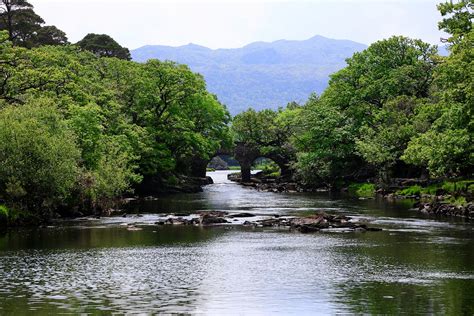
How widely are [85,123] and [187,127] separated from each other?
3721 cm

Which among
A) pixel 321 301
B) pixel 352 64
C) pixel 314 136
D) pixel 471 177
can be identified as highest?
pixel 352 64

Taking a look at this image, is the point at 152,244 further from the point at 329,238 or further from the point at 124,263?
the point at 329,238

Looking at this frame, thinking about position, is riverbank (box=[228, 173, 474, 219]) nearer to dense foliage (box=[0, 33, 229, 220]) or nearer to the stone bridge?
the stone bridge

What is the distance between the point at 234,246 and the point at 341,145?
67378 mm

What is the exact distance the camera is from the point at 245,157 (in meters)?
149

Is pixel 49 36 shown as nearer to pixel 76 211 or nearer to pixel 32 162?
pixel 76 211

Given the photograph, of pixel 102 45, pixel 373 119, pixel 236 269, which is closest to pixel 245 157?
pixel 102 45

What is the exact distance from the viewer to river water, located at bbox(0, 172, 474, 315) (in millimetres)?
29500

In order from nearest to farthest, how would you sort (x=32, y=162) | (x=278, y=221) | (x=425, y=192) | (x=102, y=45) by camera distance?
1. (x=32, y=162)
2. (x=278, y=221)
3. (x=425, y=192)
4. (x=102, y=45)

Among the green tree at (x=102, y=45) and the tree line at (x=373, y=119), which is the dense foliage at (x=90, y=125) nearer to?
the tree line at (x=373, y=119)

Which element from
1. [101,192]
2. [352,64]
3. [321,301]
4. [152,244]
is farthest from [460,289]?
[352,64]

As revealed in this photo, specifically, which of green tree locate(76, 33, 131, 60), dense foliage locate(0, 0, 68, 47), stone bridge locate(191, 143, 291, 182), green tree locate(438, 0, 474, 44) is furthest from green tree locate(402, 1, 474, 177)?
green tree locate(76, 33, 131, 60)

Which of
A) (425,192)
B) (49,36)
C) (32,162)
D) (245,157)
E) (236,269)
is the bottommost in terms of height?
(236,269)

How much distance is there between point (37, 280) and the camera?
35.6 meters
